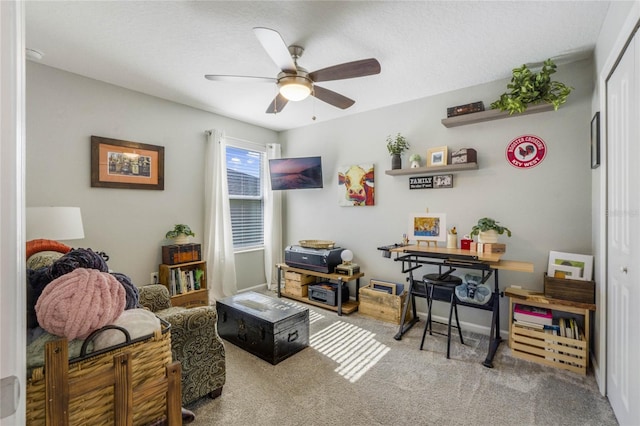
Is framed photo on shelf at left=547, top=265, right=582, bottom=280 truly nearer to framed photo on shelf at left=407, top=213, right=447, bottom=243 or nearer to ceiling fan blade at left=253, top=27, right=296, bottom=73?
framed photo on shelf at left=407, top=213, right=447, bottom=243

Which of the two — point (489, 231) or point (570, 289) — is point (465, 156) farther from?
point (570, 289)

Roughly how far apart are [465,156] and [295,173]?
217 centimetres

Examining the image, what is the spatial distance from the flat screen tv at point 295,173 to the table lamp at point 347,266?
3.26 ft

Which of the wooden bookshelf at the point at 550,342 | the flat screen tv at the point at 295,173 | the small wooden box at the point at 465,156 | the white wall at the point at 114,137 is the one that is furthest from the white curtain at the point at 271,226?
the wooden bookshelf at the point at 550,342

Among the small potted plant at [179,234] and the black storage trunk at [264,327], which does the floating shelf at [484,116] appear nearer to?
the black storage trunk at [264,327]

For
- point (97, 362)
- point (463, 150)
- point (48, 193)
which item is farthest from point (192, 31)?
point (463, 150)

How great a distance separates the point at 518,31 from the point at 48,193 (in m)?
4.04

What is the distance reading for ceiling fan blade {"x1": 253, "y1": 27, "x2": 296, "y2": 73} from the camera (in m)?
1.61

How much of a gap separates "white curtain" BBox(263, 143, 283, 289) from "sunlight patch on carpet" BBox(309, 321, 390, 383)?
5.36 feet

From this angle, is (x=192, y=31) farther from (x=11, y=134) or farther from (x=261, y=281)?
(x=261, y=281)

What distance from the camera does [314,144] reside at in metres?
4.28

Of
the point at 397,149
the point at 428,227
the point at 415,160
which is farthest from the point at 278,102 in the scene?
the point at 428,227

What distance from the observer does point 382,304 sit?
10.7 ft

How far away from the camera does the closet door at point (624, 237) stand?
1.41 m
